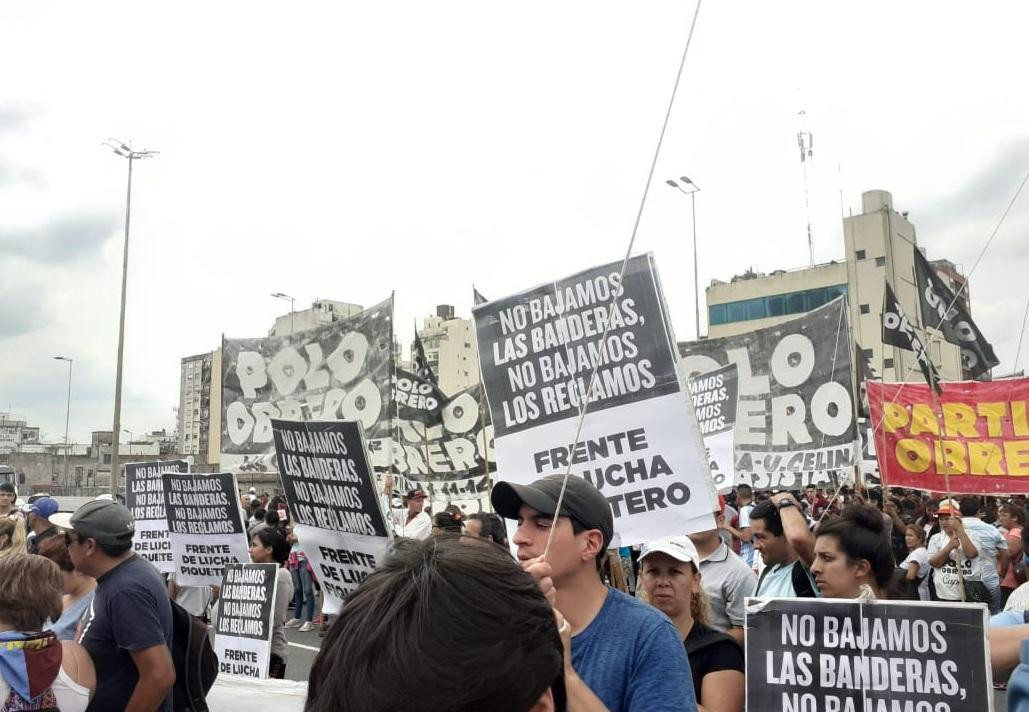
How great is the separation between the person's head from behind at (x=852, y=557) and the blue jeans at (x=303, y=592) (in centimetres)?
1020

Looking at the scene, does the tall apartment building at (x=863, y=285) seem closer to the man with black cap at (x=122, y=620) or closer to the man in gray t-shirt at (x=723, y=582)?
the man in gray t-shirt at (x=723, y=582)

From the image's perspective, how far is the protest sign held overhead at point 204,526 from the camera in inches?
283

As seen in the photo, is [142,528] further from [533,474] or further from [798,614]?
[798,614]

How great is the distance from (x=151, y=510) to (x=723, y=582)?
6115mm

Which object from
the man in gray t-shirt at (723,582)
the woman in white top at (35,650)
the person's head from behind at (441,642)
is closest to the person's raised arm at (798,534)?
the man in gray t-shirt at (723,582)

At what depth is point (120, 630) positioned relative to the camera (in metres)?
3.50

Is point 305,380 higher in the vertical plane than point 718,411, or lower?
higher

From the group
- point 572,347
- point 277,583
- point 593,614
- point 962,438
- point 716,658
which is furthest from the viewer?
point 962,438

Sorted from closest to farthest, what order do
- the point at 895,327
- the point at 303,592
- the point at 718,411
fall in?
the point at 718,411 → the point at 895,327 → the point at 303,592

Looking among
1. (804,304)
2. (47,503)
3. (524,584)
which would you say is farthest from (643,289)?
(804,304)

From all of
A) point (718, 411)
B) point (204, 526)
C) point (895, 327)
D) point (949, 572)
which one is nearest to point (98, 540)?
point (204, 526)

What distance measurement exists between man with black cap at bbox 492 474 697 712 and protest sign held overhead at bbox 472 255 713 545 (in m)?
1.00

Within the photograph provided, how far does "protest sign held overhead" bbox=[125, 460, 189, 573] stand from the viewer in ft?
27.7

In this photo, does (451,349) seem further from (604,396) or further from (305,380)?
(604,396)
